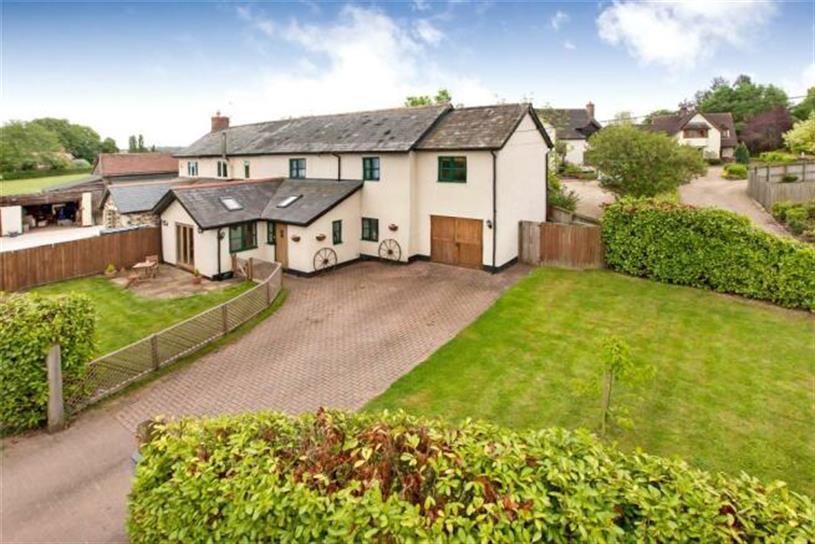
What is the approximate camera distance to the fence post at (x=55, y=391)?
449 inches

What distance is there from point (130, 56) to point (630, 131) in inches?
1233

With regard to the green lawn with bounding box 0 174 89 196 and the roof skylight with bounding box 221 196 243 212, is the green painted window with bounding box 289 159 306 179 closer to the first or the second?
the roof skylight with bounding box 221 196 243 212

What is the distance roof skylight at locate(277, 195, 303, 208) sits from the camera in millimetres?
25016

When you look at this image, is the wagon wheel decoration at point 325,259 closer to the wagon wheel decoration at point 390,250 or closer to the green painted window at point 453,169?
the wagon wheel decoration at point 390,250

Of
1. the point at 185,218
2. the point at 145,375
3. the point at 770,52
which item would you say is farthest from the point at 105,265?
the point at 770,52

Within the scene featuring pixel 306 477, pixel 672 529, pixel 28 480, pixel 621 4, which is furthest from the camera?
pixel 621 4

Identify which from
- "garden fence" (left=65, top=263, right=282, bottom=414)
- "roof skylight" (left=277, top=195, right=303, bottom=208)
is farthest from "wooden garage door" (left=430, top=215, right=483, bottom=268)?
"garden fence" (left=65, top=263, right=282, bottom=414)

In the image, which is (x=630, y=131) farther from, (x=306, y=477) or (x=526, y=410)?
(x=306, y=477)

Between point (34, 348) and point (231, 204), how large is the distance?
1416 cm

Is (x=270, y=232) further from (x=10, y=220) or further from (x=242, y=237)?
(x=10, y=220)

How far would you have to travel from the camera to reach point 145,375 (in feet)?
46.9

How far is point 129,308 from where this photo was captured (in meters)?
19.8

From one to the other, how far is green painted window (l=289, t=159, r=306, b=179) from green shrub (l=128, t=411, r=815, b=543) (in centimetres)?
2355

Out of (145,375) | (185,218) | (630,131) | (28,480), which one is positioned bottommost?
(28,480)
